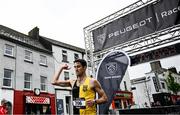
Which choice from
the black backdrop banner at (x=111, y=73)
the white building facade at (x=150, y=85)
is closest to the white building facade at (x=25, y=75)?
the black backdrop banner at (x=111, y=73)

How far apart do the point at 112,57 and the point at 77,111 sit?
21.5 feet

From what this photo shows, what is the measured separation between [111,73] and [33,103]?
1209cm

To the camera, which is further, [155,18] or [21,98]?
[21,98]

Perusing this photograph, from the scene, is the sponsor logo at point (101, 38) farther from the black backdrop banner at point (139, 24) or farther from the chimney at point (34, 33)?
the chimney at point (34, 33)

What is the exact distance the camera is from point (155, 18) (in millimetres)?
9766

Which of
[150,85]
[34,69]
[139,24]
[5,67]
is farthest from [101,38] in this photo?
[150,85]

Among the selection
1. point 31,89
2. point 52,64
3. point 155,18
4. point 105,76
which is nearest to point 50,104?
point 31,89

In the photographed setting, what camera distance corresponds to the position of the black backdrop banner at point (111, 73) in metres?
8.74

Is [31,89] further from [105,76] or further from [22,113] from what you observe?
[105,76]

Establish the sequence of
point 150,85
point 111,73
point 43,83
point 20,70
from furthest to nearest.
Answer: point 150,85 < point 43,83 < point 20,70 < point 111,73

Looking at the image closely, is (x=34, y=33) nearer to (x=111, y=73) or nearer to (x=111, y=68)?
(x=111, y=68)

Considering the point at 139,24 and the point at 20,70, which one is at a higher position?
the point at 139,24

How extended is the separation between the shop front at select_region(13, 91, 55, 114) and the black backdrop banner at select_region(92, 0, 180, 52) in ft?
32.0

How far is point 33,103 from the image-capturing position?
18.9m
